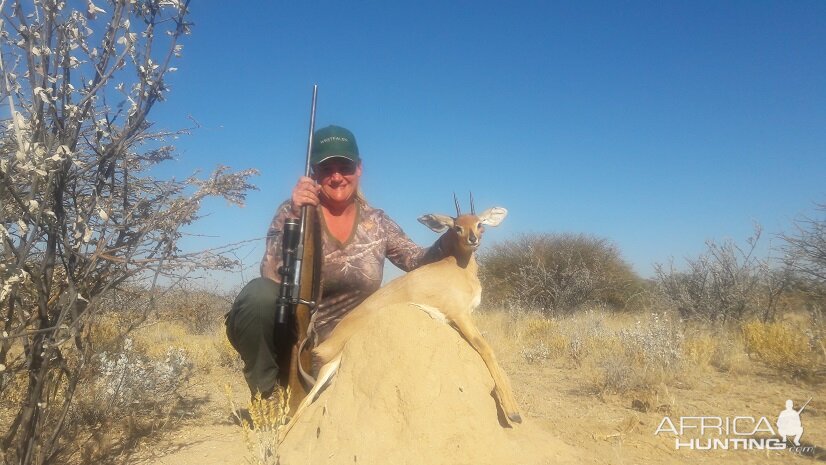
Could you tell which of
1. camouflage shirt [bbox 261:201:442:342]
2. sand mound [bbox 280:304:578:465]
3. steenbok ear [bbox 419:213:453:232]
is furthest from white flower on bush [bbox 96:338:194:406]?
steenbok ear [bbox 419:213:453:232]

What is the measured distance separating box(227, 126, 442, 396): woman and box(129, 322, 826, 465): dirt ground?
82 centimetres

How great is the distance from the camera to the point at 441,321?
3.44m

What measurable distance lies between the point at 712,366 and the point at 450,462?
6.67 metres

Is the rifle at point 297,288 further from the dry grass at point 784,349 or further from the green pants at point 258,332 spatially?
the dry grass at point 784,349

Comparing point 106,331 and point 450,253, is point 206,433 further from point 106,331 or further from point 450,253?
point 106,331

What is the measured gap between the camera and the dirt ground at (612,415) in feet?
13.4

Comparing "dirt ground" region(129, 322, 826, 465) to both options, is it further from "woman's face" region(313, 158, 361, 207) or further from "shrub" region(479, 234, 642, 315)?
"shrub" region(479, 234, 642, 315)

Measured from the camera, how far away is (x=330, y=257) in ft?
14.7

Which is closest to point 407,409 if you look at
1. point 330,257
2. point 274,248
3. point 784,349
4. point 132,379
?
point 330,257

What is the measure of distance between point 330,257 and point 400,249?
0.73 meters

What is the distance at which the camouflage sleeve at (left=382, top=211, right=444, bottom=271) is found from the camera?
483cm

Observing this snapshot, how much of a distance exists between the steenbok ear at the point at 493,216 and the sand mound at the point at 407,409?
118cm

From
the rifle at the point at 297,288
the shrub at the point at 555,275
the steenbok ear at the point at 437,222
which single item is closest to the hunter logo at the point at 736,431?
the steenbok ear at the point at 437,222

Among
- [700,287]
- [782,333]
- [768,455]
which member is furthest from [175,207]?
[700,287]
